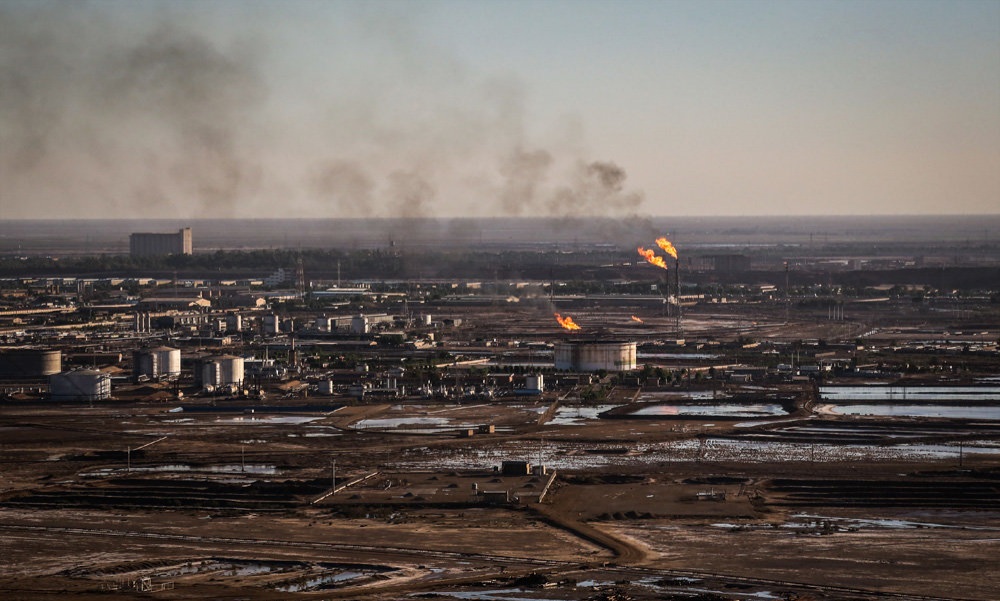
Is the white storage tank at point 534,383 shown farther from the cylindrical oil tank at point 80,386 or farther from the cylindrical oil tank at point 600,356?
the cylindrical oil tank at point 80,386

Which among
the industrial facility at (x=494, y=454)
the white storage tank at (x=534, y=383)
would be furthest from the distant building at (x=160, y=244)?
the white storage tank at (x=534, y=383)

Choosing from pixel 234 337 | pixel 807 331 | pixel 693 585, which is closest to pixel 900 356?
pixel 807 331

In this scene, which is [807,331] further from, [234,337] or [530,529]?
[530,529]

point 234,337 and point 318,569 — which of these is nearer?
point 318,569

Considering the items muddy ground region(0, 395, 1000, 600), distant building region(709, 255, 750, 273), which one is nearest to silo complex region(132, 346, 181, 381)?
muddy ground region(0, 395, 1000, 600)

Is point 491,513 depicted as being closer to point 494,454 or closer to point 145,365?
point 494,454

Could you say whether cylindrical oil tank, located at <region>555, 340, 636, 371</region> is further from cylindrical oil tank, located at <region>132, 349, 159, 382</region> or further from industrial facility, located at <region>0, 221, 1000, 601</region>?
cylindrical oil tank, located at <region>132, 349, 159, 382</region>

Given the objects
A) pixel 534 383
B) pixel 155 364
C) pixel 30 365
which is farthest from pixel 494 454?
pixel 30 365

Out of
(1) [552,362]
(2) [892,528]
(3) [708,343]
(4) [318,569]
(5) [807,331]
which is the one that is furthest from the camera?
(5) [807,331]
